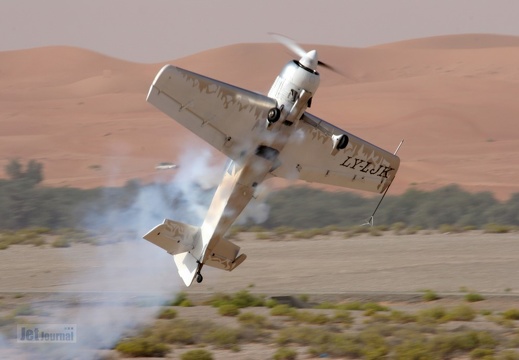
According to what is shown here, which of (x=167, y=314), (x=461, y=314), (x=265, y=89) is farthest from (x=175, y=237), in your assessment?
(x=265, y=89)

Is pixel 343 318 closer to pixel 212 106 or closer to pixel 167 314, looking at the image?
pixel 167 314

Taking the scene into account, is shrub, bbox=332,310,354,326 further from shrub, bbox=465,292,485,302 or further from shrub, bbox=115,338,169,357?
shrub, bbox=115,338,169,357

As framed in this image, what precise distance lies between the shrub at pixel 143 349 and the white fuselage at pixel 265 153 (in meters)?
4.88

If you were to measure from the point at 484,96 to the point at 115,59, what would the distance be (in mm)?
79098

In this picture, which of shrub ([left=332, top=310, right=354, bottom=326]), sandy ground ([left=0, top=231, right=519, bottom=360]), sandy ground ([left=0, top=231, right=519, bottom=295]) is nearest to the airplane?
sandy ground ([left=0, top=231, right=519, bottom=360])

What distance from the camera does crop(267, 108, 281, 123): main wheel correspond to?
74.8ft

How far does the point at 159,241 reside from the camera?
26000 mm

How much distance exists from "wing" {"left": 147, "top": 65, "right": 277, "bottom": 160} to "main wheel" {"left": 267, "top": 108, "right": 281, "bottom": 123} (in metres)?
0.41

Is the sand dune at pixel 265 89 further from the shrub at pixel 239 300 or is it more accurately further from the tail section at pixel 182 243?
the tail section at pixel 182 243

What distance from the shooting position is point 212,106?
78.9 ft

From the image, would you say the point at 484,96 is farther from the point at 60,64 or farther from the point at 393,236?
the point at 60,64

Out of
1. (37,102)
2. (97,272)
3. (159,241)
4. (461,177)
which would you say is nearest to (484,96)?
(461,177)

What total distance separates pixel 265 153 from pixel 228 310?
197 inches

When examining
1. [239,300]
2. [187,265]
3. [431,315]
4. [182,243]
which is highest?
[431,315]
